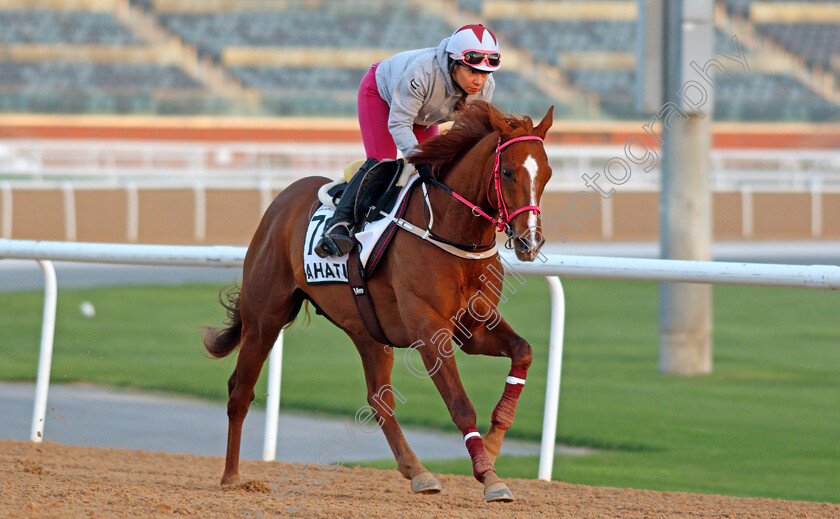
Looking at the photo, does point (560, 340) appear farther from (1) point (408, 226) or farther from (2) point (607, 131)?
(2) point (607, 131)

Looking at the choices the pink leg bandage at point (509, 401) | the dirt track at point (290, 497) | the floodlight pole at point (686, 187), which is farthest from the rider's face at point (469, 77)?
the floodlight pole at point (686, 187)

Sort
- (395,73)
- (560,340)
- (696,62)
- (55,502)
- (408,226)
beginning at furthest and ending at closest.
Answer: (696,62) → (560,340) → (395,73) → (408,226) → (55,502)

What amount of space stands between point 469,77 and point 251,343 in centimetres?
151

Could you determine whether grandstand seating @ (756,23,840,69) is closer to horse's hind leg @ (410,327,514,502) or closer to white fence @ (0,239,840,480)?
white fence @ (0,239,840,480)

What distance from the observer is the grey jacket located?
4340 millimetres

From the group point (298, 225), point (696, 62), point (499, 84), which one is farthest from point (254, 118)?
A: point (298, 225)

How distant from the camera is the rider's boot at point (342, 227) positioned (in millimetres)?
4340

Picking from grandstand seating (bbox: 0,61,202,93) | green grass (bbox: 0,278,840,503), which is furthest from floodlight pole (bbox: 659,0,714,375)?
grandstand seating (bbox: 0,61,202,93)

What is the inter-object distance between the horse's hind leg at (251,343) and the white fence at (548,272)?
1.69ft

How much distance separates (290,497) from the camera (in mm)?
4219

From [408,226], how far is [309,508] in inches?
41.7

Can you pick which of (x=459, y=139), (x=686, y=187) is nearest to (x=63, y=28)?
(x=686, y=187)

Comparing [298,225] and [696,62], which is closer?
[298,225]

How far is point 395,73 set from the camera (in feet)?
14.9
